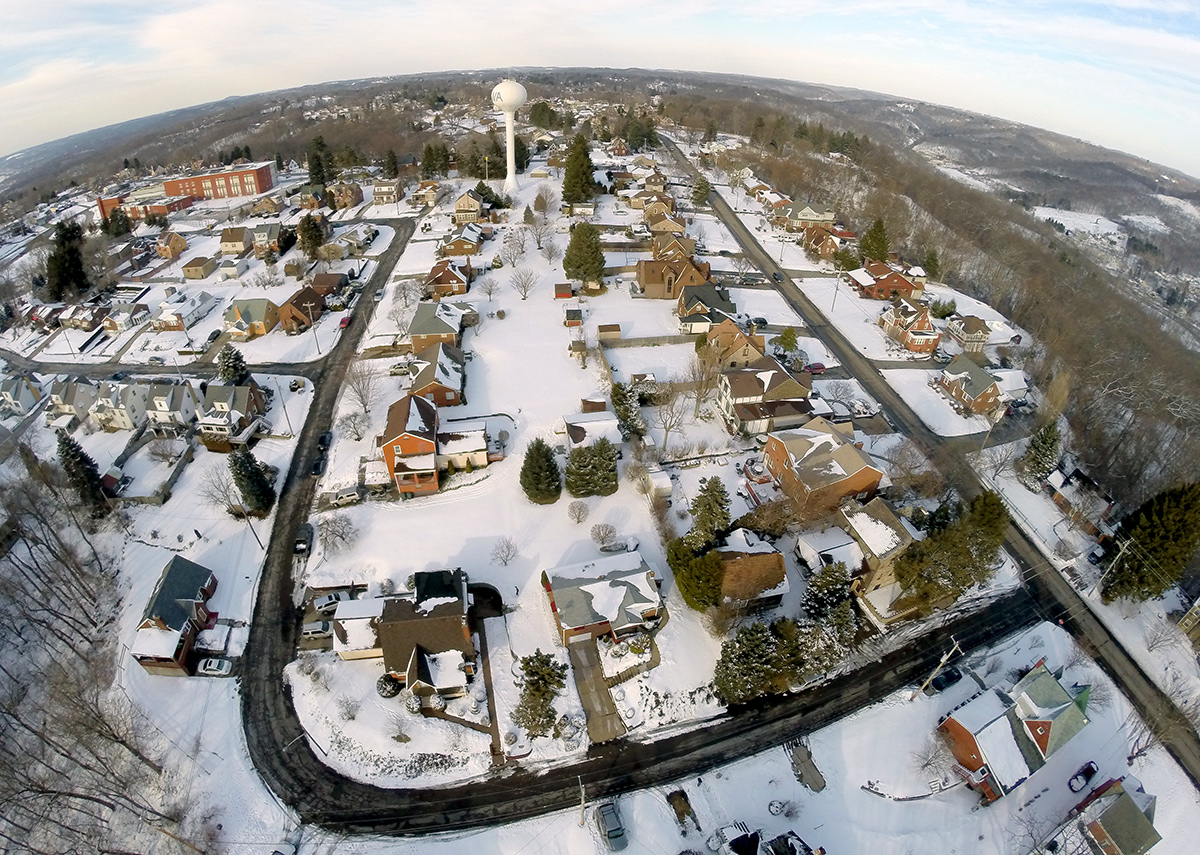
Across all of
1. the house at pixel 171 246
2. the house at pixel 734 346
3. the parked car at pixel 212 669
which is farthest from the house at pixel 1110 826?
the house at pixel 171 246

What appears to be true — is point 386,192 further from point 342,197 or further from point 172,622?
point 172,622

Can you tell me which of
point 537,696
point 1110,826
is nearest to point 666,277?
point 537,696

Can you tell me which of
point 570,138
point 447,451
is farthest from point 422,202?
point 447,451

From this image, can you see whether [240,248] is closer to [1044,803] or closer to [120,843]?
[120,843]

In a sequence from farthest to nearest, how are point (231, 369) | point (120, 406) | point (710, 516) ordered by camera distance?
point (231, 369)
point (120, 406)
point (710, 516)

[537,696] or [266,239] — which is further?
[266,239]
